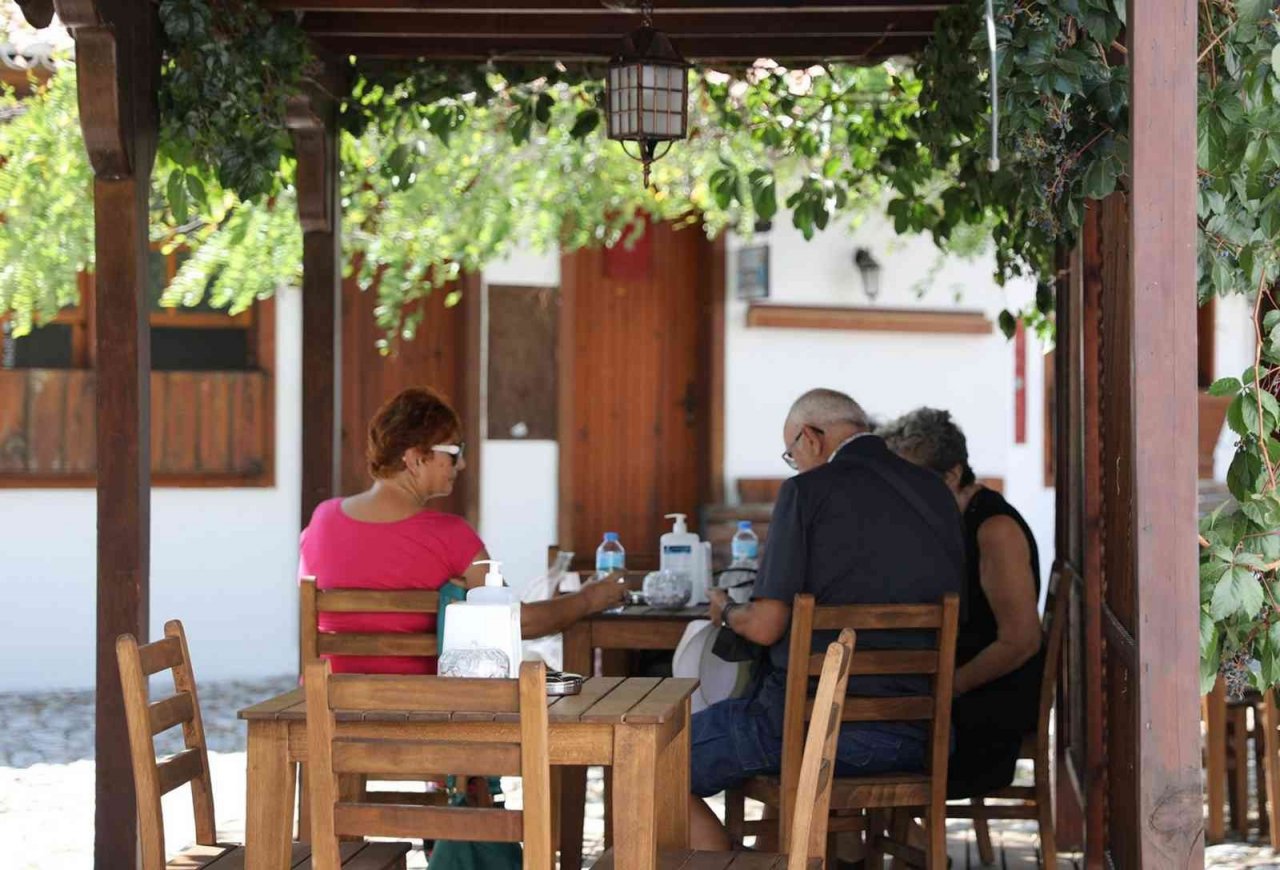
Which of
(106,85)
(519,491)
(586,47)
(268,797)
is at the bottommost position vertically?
(268,797)

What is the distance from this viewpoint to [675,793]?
4094 millimetres

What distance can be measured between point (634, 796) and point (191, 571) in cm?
771

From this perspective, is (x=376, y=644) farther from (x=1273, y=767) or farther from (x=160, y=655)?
(x=1273, y=767)

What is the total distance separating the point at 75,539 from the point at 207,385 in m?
1.13

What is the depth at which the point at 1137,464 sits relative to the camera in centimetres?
302

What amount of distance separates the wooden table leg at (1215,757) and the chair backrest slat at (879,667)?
1.93 meters

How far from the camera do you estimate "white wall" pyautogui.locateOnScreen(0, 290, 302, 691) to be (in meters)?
10.4

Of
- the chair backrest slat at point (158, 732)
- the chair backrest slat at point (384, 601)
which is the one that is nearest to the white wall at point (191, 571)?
the chair backrest slat at point (384, 601)

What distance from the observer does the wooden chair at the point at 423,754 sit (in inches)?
121

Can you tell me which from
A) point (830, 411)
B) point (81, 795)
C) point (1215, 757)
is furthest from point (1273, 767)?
point (81, 795)

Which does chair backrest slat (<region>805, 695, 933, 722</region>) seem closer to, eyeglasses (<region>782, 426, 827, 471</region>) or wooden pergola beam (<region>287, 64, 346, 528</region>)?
eyeglasses (<region>782, 426, 827, 471</region>)

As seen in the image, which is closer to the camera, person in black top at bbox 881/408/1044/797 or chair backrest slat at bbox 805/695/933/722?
chair backrest slat at bbox 805/695/933/722

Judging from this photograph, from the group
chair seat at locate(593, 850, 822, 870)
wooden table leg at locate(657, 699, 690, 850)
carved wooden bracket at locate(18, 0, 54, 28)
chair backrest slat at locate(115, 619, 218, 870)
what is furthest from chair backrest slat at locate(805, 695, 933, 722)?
carved wooden bracket at locate(18, 0, 54, 28)

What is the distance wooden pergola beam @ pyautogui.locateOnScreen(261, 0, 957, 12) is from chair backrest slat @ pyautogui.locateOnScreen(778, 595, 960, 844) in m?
2.17
